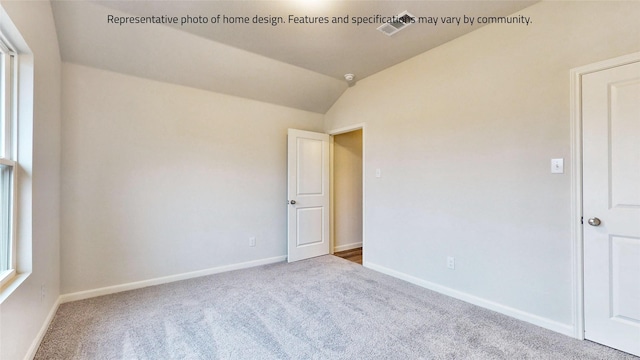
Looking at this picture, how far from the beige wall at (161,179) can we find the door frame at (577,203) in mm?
3125

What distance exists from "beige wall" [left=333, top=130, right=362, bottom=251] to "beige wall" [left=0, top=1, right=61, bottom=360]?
11.1 feet

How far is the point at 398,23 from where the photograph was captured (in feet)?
8.02

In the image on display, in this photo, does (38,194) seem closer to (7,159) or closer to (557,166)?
(7,159)

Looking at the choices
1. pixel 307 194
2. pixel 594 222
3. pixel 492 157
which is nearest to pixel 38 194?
pixel 307 194

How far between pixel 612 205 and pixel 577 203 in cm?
→ 17

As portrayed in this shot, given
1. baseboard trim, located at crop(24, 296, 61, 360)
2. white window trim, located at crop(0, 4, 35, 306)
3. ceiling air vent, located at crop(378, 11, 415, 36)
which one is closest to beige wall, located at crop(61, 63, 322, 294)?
baseboard trim, located at crop(24, 296, 61, 360)

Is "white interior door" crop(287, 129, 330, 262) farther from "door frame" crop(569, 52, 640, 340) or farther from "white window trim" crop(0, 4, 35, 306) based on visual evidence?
"door frame" crop(569, 52, 640, 340)

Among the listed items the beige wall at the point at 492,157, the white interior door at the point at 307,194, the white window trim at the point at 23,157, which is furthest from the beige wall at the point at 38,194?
the beige wall at the point at 492,157

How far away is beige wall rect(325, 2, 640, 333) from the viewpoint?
2039 millimetres

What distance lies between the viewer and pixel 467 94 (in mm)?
2617

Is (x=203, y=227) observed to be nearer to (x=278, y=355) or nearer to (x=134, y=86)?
(x=134, y=86)

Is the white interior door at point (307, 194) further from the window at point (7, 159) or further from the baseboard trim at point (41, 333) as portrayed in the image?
the window at point (7, 159)

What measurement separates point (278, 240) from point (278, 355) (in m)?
2.19

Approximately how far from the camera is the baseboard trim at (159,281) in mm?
2643
